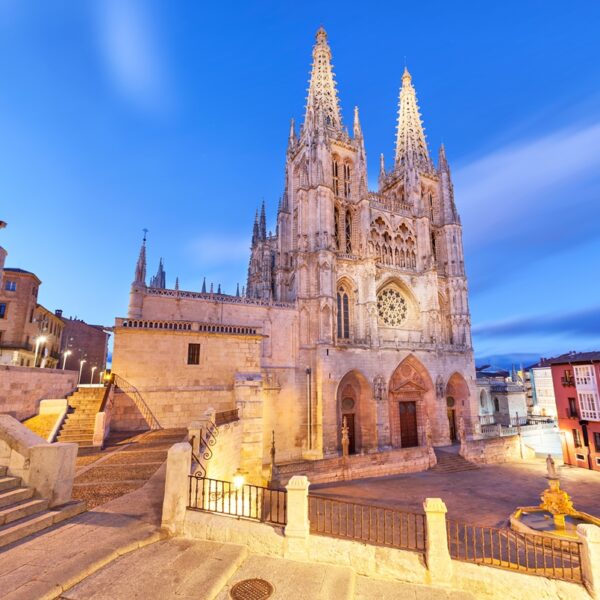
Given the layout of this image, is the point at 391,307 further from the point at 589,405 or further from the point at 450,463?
the point at 589,405

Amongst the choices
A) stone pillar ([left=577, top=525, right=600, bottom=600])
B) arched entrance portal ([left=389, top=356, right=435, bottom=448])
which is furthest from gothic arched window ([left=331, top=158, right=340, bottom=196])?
stone pillar ([left=577, top=525, right=600, bottom=600])

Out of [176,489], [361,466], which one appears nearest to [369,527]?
[176,489]

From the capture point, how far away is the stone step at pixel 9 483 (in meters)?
6.25

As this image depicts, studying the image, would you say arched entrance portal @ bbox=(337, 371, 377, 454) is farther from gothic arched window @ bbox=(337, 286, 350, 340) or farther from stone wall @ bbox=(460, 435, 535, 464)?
stone wall @ bbox=(460, 435, 535, 464)

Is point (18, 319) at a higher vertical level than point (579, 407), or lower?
higher

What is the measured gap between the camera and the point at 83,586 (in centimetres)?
444

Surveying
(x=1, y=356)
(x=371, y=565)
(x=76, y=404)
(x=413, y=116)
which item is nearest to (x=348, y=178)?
(x=413, y=116)

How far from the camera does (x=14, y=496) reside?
611 centimetres

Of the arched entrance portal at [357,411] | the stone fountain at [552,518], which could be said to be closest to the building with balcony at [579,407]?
the stone fountain at [552,518]

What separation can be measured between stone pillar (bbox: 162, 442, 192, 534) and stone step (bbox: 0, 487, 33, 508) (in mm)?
2683

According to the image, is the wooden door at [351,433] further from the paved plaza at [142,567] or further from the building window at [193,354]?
the paved plaza at [142,567]

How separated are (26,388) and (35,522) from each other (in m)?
8.50

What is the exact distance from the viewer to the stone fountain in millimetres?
12492

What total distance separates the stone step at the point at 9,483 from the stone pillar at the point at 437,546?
802 cm
